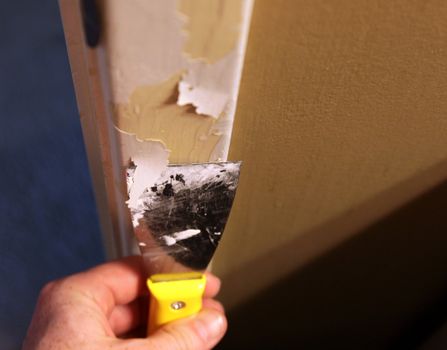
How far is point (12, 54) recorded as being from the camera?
16.7 inches

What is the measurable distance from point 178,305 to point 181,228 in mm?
96

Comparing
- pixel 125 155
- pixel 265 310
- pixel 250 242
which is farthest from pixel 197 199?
pixel 265 310

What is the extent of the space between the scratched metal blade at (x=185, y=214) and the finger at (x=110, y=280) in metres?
0.06

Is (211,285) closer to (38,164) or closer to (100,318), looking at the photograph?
(100,318)

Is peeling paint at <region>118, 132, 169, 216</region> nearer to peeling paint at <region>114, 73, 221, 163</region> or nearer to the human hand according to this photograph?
peeling paint at <region>114, 73, 221, 163</region>

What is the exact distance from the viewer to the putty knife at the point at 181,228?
28 centimetres

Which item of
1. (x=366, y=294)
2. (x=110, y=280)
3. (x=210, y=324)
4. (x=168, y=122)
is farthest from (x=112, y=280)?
(x=366, y=294)

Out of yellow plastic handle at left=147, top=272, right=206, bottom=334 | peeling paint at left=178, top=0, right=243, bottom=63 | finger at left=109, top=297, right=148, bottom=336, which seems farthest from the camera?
finger at left=109, top=297, right=148, bottom=336

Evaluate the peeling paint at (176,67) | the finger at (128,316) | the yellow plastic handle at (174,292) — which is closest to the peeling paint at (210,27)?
the peeling paint at (176,67)

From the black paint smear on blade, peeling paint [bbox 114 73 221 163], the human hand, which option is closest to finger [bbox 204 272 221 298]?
the human hand

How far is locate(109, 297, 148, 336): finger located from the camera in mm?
465

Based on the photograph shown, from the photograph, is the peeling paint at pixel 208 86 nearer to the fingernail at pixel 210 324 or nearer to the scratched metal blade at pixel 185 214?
the scratched metal blade at pixel 185 214

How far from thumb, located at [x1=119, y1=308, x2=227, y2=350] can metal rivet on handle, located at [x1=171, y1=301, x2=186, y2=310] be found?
20mm

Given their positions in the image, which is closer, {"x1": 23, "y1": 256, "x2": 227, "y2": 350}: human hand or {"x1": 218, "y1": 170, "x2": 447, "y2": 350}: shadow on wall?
{"x1": 23, "y1": 256, "x2": 227, "y2": 350}: human hand
